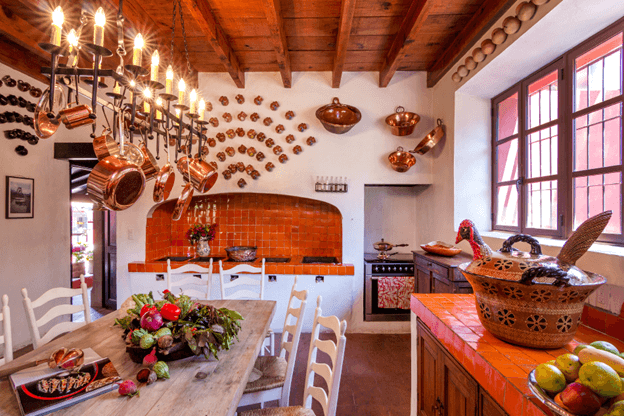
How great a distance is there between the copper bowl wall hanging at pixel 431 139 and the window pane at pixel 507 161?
583 mm

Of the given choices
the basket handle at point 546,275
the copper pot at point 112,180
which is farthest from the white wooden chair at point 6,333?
the basket handle at point 546,275

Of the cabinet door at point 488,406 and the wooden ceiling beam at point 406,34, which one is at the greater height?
the wooden ceiling beam at point 406,34

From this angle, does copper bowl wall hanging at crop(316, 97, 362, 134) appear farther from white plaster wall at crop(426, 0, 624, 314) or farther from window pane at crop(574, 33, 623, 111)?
window pane at crop(574, 33, 623, 111)

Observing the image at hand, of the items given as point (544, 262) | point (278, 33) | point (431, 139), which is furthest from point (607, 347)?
point (431, 139)

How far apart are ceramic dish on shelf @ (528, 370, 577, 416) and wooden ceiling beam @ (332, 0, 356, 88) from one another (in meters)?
2.28

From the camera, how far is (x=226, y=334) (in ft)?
4.63

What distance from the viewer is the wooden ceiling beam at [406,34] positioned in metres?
2.26

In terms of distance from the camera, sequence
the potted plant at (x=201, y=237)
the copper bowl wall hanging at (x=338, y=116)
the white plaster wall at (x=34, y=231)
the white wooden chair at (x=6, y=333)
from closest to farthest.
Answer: the white wooden chair at (x=6, y=333)
the white plaster wall at (x=34, y=231)
the copper bowl wall hanging at (x=338, y=116)
the potted plant at (x=201, y=237)

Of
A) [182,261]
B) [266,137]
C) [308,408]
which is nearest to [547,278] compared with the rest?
[308,408]

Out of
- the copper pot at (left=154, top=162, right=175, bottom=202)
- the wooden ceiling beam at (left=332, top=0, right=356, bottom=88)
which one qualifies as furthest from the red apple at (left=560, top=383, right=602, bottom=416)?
the wooden ceiling beam at (left=332, top=0, right=356, bottom=88)

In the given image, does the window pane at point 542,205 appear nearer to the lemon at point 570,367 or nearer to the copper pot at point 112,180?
the lemon at point 570,367

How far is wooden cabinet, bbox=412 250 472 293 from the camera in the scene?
2236 mm

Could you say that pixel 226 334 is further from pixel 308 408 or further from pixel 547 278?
pixel 547 278

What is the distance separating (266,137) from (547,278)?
3.23 meters
